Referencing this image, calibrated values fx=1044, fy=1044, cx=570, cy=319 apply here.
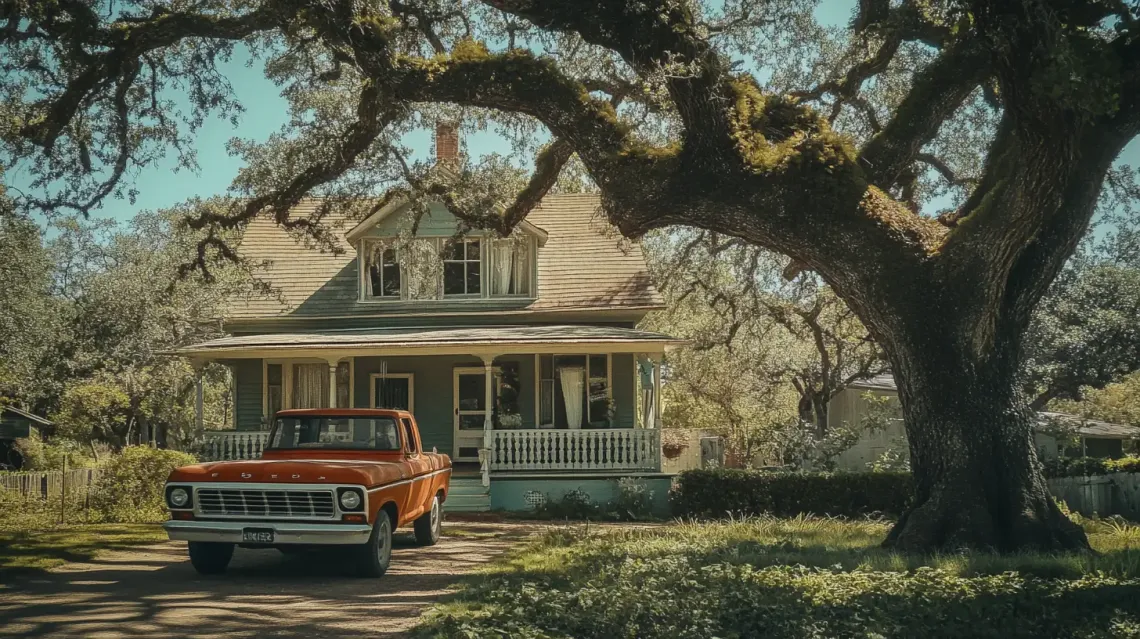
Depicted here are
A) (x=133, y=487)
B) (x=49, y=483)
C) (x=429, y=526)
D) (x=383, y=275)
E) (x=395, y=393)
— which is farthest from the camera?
(x=383, y=275)

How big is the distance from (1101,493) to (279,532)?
1673 cm

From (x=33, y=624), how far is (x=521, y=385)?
57.4 ft

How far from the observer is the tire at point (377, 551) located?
36.0ft

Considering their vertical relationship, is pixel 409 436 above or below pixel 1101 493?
above

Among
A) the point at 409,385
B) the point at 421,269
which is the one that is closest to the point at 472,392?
the point at 409,385

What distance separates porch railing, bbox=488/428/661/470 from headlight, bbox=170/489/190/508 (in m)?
11.8

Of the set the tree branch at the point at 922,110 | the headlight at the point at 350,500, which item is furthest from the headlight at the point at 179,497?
the tree branch at the point at 922,110

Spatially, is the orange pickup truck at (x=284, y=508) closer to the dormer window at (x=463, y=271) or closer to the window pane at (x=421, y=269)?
the window pane at (x=421, y=269)

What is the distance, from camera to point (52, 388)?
39062 mm

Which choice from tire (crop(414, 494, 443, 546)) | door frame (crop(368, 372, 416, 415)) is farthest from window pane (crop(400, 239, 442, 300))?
tire (crop(414, 494, 443, 546))

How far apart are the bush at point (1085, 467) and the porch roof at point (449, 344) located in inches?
321

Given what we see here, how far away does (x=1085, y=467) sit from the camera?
2252 cm

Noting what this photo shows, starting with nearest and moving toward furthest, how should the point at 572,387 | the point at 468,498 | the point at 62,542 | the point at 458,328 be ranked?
1. the point at 62,542
2. the point at 468,498
3. the point at 458,328
4. the point at 572,387

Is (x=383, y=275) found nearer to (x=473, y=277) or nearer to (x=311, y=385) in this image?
(x=473, y=277)
